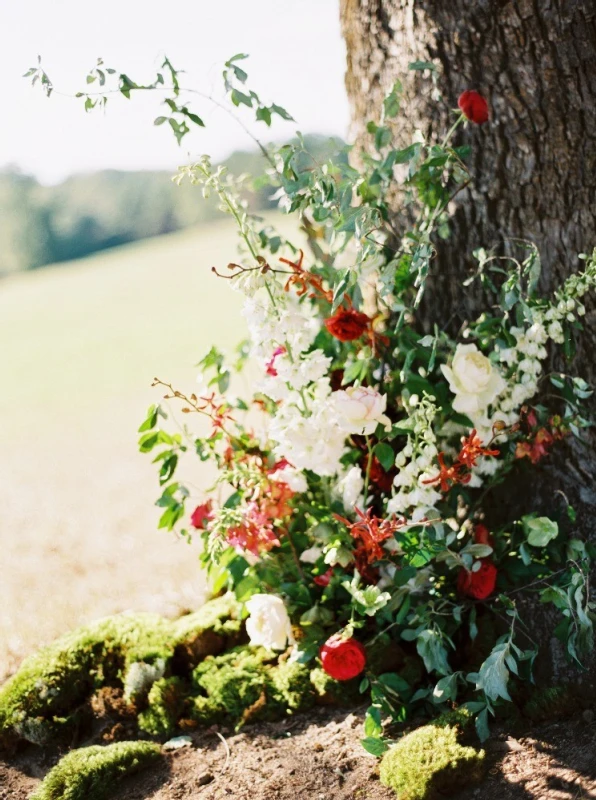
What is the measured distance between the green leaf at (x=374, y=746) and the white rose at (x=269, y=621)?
36 cm

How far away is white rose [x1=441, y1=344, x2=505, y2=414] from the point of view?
1983 millimetres

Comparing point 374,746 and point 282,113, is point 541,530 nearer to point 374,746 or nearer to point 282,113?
point 374,746

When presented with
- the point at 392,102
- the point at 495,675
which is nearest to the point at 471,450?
the point at 495,675

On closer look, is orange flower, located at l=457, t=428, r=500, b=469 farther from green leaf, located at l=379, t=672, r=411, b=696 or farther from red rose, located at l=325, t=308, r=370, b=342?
green leaf, located at l=379, t=672, r=411, b=696

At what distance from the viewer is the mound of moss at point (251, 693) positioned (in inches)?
89.7

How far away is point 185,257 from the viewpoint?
26.5m

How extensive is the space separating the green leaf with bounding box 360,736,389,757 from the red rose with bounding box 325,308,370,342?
104 centimetres

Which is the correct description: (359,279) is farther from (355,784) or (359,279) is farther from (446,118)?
(355,784)

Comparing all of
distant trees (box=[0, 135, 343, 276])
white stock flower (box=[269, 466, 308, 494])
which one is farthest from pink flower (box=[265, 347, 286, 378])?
distant trees (box=[0, 135, 343, 276])

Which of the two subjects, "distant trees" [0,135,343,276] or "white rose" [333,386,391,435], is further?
"distant trees" [0,135,343,276]

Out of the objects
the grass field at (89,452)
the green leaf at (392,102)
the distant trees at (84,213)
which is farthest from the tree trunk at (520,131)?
the distant trees at (84,213)

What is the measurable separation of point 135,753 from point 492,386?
4.58ft

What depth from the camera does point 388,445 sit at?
2.11 meters

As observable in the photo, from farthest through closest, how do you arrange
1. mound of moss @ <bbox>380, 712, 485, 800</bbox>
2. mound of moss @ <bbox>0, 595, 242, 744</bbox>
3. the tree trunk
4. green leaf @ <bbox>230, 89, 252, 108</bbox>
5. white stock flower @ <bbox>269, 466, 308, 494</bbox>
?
mound of moss @ <bbox>0, 595, 242, 744</bbox> < white stock flower @ <bbox>269, 466, 308, 494</bbox> < the tree trunk < green leaf @ <bbox>230, 89, 252, 108</bbox> < mound of moss @ <bbox>380, 712, 485, 800</bbox>
